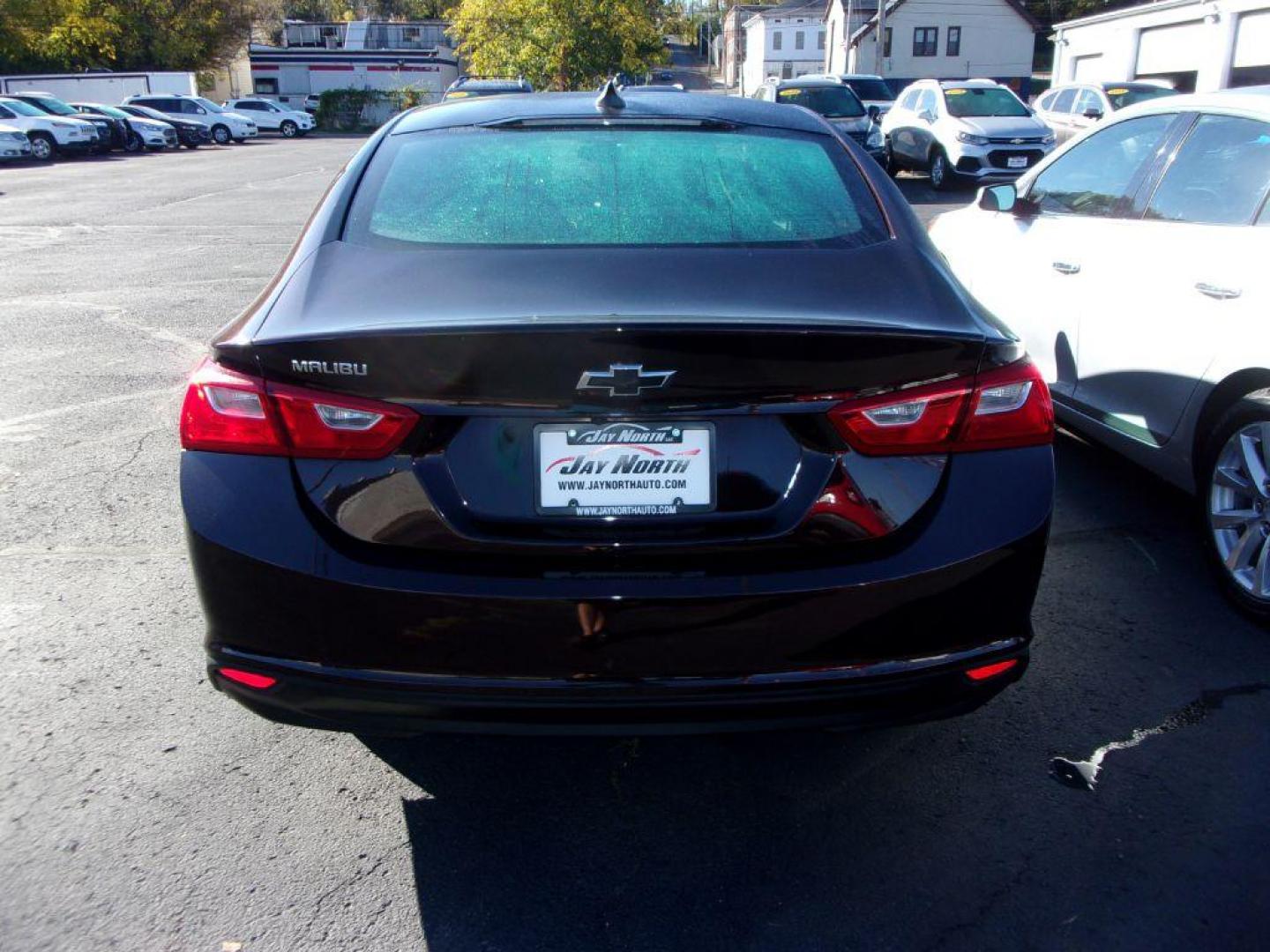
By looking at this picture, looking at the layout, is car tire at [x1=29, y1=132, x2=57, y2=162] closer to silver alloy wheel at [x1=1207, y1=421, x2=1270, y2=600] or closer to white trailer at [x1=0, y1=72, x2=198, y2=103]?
white trailer at [x1=0, y1=72, x2=198, y2=103]

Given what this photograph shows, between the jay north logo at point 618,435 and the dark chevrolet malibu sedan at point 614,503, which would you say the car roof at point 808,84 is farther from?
the jay north logo at point 618,435

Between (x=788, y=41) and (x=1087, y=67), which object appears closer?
(x=1087, y=67)

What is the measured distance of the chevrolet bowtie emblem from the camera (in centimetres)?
214

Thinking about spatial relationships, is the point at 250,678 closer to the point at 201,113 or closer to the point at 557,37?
the point at 557,37

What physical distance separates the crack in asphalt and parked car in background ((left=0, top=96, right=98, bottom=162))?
36.0m

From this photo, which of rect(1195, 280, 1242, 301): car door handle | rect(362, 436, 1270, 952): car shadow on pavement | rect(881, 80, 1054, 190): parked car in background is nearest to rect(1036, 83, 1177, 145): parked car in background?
rect(881, 80, 1054, 190): parked car in background

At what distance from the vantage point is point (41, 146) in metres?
32.6

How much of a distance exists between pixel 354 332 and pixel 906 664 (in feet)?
4.28

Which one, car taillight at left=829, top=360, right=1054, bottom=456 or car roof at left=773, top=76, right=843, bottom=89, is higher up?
car roof at left=773, top=76, right=843, bottom=89

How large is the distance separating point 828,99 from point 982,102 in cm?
409

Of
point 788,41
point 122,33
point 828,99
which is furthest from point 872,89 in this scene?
point 788,41

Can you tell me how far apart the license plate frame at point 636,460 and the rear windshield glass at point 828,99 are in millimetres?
20561

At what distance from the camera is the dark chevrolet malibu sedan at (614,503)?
2174mm

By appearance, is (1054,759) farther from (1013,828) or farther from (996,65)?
(996,65)
